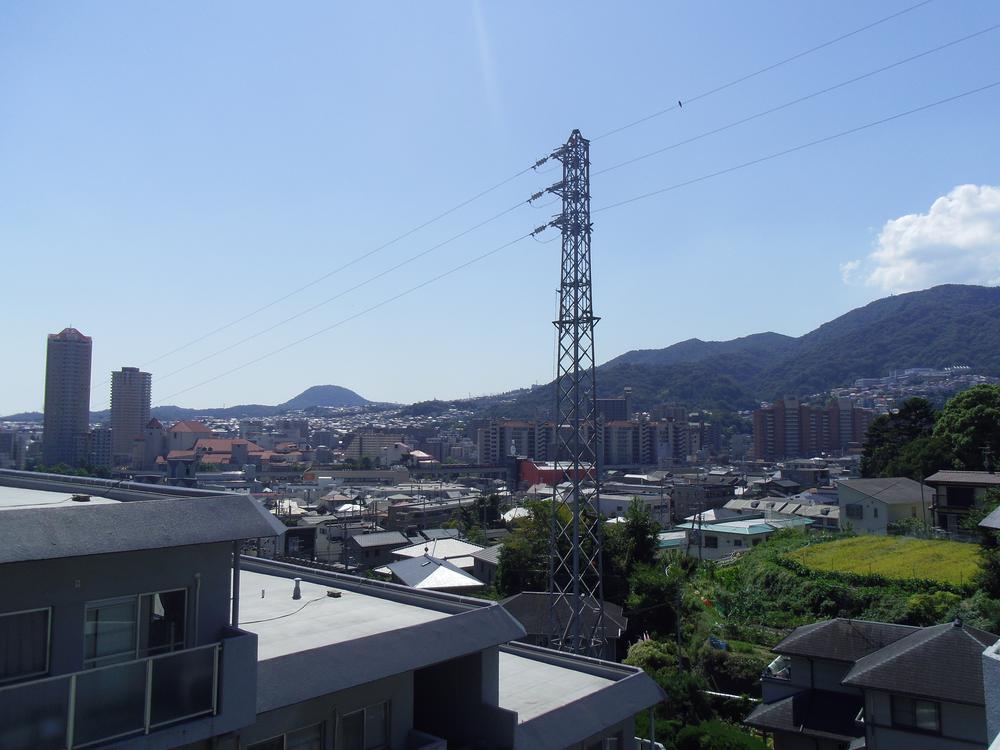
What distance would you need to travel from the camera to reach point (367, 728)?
19.0 feet

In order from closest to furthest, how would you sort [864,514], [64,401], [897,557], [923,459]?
[897,557], [864,514], [923,459], [64,401]

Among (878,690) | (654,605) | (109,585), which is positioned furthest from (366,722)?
(654,605)

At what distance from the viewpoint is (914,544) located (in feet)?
76.3

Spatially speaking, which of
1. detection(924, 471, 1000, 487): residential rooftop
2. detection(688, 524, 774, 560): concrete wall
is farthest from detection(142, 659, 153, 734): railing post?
detection(688, 524, 774, 560): concrete wall

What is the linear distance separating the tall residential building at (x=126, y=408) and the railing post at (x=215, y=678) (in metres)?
117

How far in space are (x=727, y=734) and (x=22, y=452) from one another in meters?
117

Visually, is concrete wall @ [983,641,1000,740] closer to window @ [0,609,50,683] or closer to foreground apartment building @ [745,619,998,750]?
foreground apartment building @ [745,619,998,750]

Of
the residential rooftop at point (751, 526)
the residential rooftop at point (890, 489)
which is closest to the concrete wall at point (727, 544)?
the residential rooftop at point (751, 526)

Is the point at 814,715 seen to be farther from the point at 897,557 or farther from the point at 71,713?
the point at 71,713

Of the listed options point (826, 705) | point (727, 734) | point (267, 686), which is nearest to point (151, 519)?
point (267, 686)

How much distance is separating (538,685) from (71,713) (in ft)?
17.4

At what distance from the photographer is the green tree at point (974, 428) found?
3466 centimetres

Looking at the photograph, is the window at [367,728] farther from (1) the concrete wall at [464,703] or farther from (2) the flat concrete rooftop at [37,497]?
(2) the flat concrete rooftop at [37,497]

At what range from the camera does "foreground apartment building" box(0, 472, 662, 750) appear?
3.88 meters
